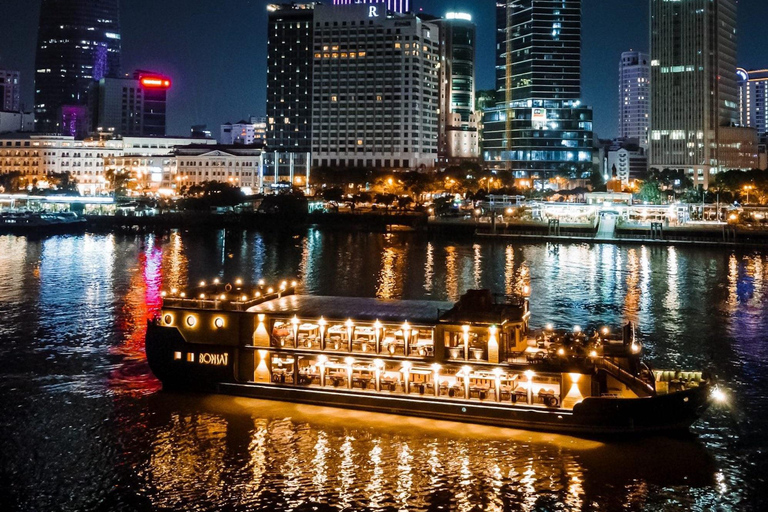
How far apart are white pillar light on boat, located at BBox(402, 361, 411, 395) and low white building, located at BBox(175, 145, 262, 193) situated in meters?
143

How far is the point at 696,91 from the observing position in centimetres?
16750

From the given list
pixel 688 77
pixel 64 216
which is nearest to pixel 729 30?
pixel 688 77

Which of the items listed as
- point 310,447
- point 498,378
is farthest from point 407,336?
point 310,447

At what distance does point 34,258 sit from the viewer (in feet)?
237

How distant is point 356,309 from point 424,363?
3.71 metres

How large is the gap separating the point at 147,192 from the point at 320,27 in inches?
2098

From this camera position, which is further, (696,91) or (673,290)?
(696,91)

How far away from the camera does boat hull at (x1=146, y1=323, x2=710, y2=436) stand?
71.8ft

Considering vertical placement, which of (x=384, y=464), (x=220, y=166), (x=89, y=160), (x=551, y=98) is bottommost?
(x=384, y=464)

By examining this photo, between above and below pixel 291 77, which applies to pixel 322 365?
below

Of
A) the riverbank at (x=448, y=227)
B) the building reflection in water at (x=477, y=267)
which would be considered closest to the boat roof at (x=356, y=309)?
the building reflection in water at (x=477, y=267)

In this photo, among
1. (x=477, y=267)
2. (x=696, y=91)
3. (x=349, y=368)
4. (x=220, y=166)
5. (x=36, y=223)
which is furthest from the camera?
(x=696, y=91)

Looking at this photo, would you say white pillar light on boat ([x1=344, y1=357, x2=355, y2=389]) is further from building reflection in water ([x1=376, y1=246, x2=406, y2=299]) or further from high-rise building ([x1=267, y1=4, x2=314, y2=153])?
high-rise building ([x1=267, y1=4, x2=314, y2=153])

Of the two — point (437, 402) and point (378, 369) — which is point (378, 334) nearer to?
point (378, 369)
